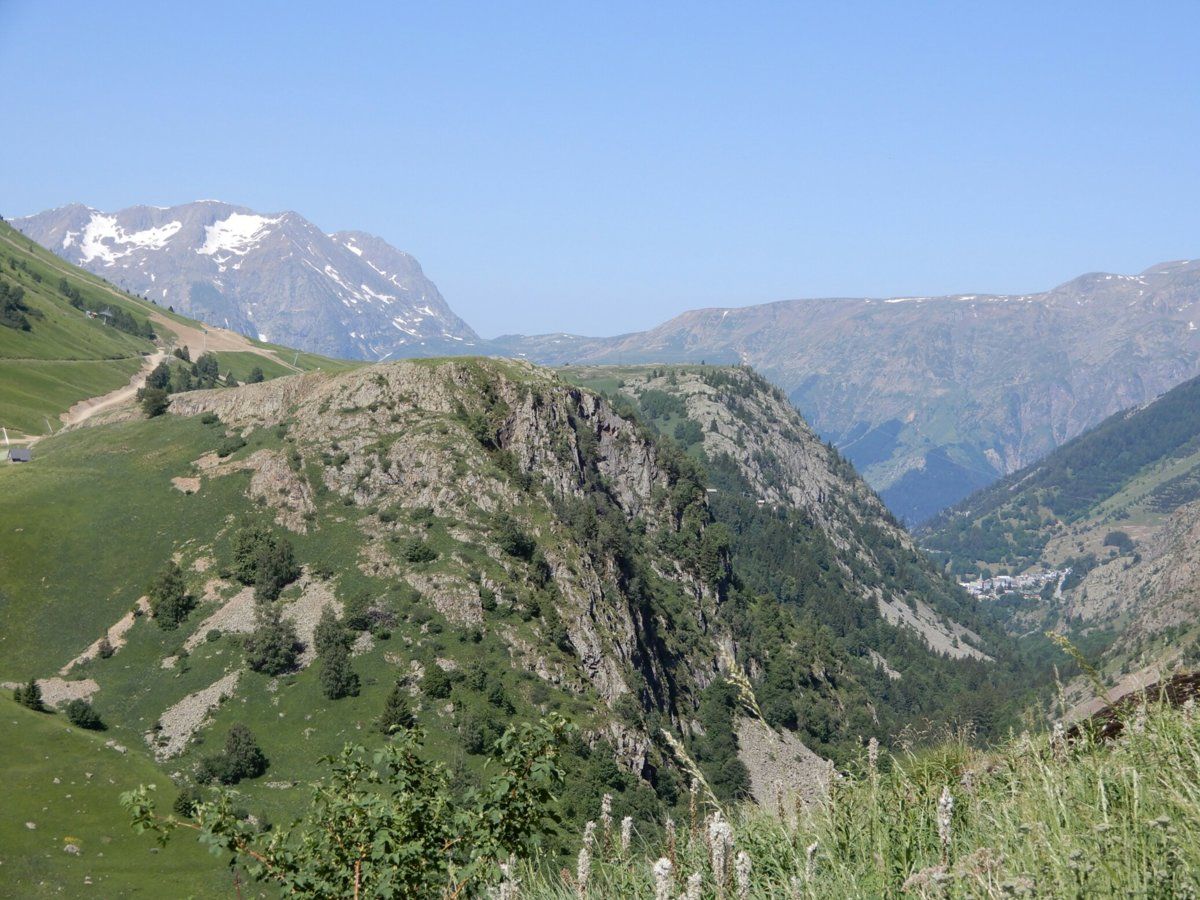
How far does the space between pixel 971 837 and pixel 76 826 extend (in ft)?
217

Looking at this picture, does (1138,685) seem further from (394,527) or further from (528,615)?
(394,527)

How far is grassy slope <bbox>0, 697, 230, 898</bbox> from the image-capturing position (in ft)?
174

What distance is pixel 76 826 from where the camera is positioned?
58.6m

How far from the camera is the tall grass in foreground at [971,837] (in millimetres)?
6359

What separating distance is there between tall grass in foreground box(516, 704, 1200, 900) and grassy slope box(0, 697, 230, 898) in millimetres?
48043

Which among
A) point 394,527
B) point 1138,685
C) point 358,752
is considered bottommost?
point 394,527

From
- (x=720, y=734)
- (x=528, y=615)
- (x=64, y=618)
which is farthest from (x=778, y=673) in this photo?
(x=64, y=618)

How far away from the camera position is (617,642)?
10994 cm

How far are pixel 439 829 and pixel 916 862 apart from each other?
703cm

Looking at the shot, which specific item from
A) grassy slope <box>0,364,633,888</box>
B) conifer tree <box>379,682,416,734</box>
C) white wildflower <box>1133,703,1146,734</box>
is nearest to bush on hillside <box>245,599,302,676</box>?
grassy slope <box>0,364,633,888</box>

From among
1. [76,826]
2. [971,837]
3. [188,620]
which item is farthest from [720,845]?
[188,620]

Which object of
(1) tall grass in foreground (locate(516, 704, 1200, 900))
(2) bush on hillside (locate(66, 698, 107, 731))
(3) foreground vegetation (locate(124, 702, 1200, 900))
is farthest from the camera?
(2) bush on hillside (locate(66, 698, 107, 731))

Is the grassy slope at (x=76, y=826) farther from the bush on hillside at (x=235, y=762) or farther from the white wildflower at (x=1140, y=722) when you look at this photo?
the white wildflower at (x=1140, y=722)

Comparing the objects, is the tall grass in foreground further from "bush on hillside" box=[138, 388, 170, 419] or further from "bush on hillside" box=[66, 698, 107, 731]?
"bush on hillside" box=[138, 388, 170, 419]
